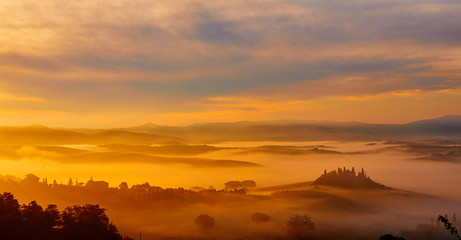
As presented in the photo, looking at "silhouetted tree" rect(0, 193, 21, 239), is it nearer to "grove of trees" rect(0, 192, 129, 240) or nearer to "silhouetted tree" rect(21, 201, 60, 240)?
"grove of trees" rect(0, 192, 129, 240)

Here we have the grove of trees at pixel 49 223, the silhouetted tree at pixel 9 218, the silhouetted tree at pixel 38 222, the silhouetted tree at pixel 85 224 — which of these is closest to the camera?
the silhouetted tree at pixel 9 218

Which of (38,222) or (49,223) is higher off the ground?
(38,222)

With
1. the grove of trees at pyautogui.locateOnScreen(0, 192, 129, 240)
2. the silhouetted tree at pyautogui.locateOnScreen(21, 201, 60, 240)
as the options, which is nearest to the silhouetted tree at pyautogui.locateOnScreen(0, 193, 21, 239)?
the grove of trees at pyautogui.locateOnScreen(0, 192, 129, 240)

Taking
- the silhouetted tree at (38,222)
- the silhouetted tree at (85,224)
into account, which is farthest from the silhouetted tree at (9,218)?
the silhouetted tree at (85,224)

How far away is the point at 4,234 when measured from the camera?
445 ft

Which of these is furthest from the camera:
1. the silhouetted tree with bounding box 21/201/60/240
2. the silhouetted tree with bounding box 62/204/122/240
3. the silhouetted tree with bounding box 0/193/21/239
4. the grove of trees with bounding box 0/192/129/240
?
the silhouetted tree with bounding box 62/204/122/240

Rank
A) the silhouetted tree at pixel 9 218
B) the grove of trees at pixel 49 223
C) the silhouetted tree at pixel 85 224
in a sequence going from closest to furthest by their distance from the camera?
the silhouetted tree at pixel 9 218 < the grove of trees at pixel 49 223 < the silhouetted tree at pixel 85 224

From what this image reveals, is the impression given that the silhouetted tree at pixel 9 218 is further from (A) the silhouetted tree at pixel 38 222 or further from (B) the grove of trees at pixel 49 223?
(A) the silhouetted tree at pixel 38 222

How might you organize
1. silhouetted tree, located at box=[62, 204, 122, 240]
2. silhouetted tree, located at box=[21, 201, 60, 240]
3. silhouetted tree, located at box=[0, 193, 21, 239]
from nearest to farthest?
silhouetted tree, located at box=[0, 193, 21, 239] → silhouetted tree, located at box=[21, 201, 60, 240] → silhouetted tree, located at box=[62, 204, 122, 240]

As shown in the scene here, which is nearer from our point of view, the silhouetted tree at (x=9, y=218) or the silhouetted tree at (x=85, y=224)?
the silhouetted tree at (x=9, y=218)

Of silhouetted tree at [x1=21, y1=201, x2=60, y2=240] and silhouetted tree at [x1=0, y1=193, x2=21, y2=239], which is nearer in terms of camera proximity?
silhouetted tree at [x1=0, y1=193, x2=21, y2=239]

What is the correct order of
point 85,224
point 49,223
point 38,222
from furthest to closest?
point 85,224 → point 49,223 → point 38,222

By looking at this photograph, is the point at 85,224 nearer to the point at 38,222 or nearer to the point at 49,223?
the point at 49,223

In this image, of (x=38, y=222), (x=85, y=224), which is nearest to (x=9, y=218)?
(x=38, y=222)
